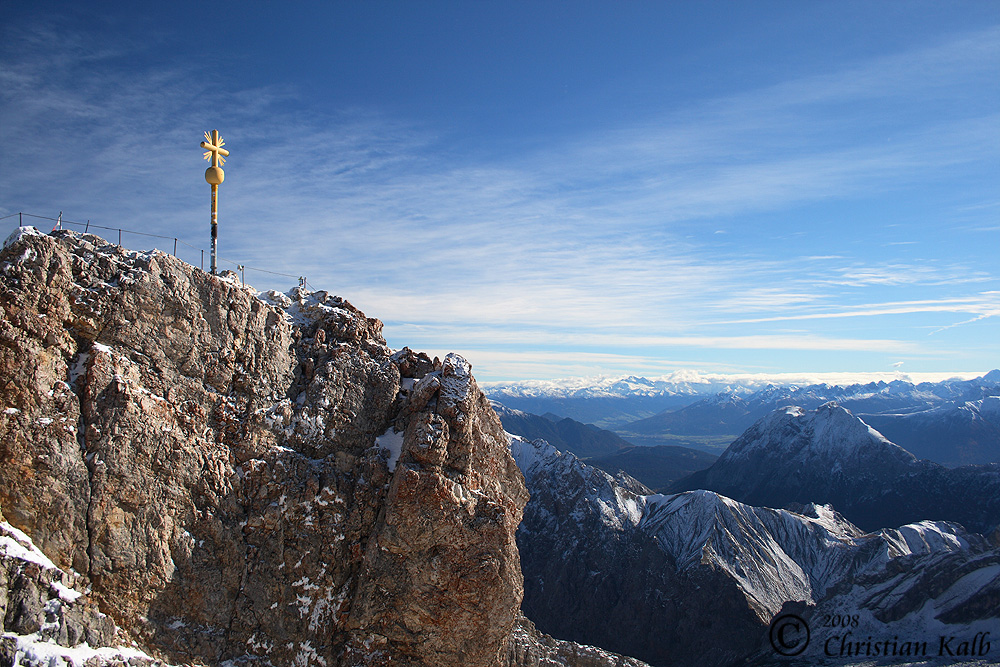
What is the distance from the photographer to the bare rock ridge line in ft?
90.3

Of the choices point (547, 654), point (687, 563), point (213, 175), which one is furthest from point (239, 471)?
point (687, 563)

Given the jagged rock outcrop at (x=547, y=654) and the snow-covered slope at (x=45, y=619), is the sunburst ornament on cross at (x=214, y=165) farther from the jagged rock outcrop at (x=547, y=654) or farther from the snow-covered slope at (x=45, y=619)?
the jagged rock outcrop at (x=547, y=654)

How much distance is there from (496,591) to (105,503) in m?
20.7

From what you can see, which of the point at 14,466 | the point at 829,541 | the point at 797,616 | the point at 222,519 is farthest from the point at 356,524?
the point at 829,541

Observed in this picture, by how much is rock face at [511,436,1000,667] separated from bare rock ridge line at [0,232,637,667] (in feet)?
303

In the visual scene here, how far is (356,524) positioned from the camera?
34750 millimetres

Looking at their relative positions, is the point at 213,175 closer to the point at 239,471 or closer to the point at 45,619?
the point at 239,471

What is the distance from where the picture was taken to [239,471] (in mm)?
32844

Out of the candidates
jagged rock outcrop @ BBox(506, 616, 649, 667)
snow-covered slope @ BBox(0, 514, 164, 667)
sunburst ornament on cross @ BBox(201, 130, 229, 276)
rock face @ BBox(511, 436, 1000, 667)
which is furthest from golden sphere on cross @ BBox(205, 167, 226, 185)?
rock face @ BBox(511, 436, 1000, 667)

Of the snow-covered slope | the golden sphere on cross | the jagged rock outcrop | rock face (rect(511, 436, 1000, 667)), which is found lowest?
rock face (rect(511, 436, 1000, 667))

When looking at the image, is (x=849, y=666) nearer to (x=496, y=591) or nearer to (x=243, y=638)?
(x=496, y=591)

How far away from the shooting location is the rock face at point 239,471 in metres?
27.7

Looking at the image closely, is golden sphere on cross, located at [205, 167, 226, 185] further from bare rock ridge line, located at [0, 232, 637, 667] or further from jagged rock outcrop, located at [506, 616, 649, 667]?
jagged rock outcrop, located at [506, 616, 649, 667]

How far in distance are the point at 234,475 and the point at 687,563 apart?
137 metres
